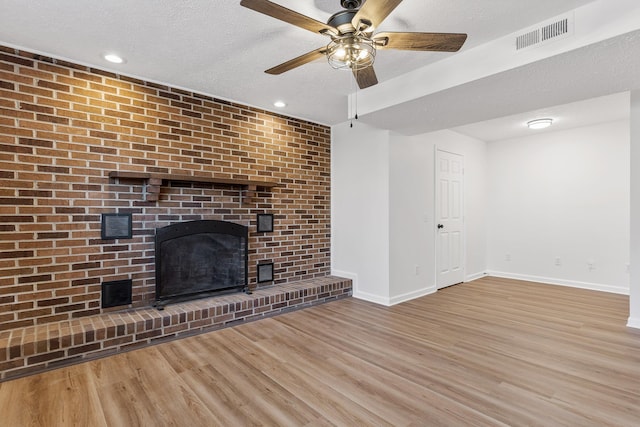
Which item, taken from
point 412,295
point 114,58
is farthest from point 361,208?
point 114,58

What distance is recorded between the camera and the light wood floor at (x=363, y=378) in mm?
1873

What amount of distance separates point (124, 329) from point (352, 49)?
2759 millimetres

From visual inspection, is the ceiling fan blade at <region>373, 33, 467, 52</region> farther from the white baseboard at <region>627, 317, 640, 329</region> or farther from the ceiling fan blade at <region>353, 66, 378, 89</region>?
the white baseboard at <region>627, 317, 640, 329</region>

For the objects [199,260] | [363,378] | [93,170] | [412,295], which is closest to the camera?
[363,378]

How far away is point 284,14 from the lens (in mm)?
1628

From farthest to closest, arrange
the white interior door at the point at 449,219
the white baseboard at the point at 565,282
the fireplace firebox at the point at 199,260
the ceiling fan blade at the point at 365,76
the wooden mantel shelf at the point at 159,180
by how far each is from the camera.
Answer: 1. the white interior door at the point at 449,219
2. the white baseboard at the point at 565,282
3. the fireplace firebox at the point at 199,260
4. the wooden mantel shelf at the point at 159,180
5. the ceiling fan blade at the point at 365,76

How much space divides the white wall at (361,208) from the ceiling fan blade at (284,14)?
2413 mm

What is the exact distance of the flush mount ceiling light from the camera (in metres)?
4.46

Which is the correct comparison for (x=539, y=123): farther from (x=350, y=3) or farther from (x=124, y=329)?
(x=124, y=329)

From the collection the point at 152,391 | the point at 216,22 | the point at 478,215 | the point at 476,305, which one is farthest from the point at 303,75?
the point at 478,215

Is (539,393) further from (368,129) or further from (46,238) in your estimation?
(46,238)

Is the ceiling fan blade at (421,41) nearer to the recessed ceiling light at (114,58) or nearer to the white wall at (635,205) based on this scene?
the recessed ceiling light at (114,58)

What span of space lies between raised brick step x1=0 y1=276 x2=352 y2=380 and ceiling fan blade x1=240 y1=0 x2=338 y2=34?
258cm

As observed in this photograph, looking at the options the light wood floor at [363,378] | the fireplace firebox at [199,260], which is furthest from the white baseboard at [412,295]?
the fireplace firebox at [199,260]
